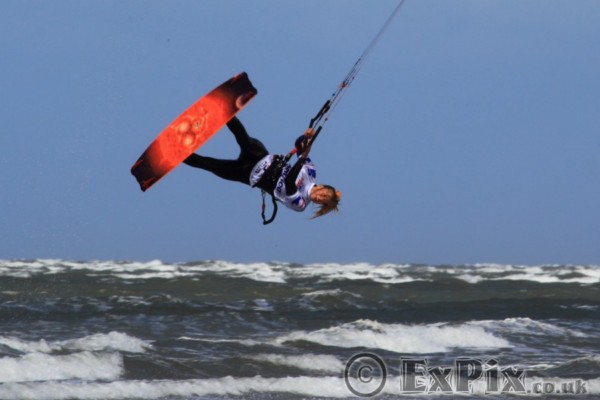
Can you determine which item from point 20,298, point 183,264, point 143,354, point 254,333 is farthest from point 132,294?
point 183,264

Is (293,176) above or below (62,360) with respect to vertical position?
above

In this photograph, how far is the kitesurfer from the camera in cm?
661

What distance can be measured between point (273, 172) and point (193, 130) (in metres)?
0.59

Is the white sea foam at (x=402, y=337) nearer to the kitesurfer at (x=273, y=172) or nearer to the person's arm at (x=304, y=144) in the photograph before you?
the kitesurfer at (x=273, y=172)

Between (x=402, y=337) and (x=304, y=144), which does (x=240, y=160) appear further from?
(x=402, y=337)

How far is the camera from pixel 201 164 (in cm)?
684

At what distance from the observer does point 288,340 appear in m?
13.0

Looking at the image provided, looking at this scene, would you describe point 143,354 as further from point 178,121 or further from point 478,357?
point 178,121

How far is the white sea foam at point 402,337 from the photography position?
43.1 feet

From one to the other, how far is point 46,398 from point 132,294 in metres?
10.1

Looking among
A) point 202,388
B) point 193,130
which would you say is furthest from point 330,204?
point 202,388

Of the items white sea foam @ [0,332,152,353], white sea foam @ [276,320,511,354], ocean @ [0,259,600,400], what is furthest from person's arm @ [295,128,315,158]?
white sea foam @ [276,320,511,354]

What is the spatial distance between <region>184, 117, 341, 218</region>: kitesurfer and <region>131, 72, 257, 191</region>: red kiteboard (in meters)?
0.11

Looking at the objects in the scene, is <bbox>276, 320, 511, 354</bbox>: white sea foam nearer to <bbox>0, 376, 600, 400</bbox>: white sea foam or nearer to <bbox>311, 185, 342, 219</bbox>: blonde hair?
<bbox>0, 376, 600, 400</bbox>: white sea foam
